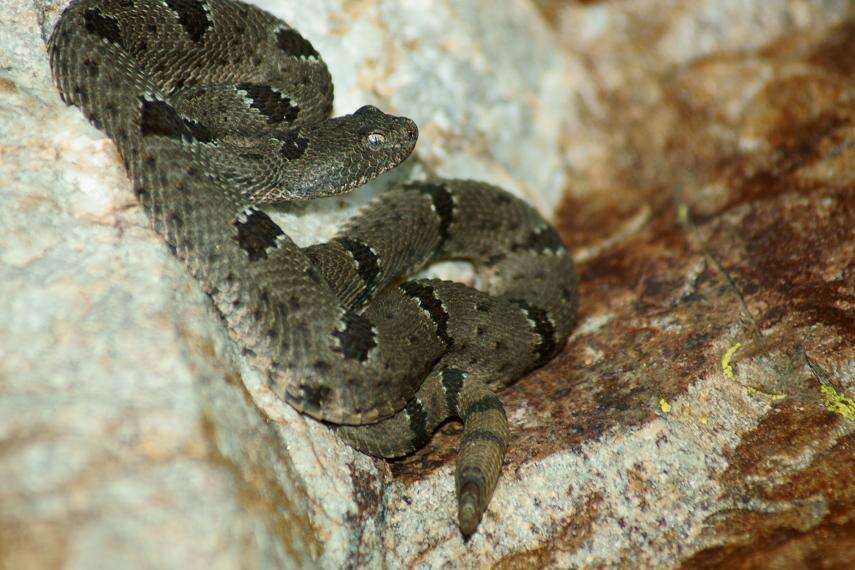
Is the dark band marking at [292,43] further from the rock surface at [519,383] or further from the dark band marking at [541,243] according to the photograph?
the dark band marking at [541,243]

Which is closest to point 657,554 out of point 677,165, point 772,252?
point 772,252

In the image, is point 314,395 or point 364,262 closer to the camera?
point 314,395

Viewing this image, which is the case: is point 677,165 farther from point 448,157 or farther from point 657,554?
point 657,554

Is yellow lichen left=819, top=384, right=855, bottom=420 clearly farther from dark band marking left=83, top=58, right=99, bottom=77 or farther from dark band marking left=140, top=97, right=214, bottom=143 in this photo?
dark band marking left=83, top=58, right=99, bottom=77

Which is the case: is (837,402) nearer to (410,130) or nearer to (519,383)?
(519,383)

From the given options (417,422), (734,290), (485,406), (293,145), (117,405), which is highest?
(734,290)

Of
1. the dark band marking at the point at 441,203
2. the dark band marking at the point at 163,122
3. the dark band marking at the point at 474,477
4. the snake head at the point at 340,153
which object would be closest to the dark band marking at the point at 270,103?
the snake head at the point at 340,153

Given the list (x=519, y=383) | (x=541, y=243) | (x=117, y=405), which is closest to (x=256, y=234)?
(x=117, y=405)
